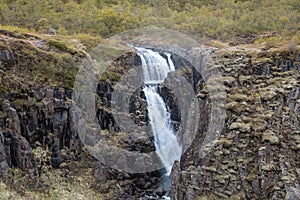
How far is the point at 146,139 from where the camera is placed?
838 inches

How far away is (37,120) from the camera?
17.5m

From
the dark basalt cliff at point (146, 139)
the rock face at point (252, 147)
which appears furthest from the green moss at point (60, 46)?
the rock face at point (252, 147)

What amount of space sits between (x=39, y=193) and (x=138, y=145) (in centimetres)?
706

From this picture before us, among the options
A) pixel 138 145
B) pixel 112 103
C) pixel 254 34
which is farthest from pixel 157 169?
pixel 254 34

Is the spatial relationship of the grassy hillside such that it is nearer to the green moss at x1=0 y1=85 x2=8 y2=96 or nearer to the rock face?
the rock face

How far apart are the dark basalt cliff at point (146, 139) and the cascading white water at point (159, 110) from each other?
869 mm

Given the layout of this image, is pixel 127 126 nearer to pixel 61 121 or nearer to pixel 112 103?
pixel 112 103

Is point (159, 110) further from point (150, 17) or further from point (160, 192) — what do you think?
point (150, 17)

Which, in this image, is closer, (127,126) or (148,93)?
(127,126)

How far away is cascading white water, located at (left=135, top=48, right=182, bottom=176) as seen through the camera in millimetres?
21156

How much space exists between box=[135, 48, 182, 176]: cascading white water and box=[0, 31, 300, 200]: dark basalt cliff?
869mm

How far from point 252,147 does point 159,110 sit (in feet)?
26.1

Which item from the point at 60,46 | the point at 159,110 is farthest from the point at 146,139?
the point at 60,46

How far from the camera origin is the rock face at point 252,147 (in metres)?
15.2
